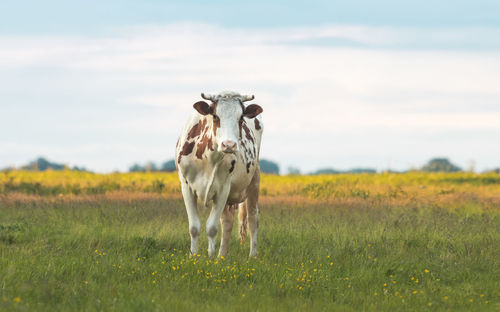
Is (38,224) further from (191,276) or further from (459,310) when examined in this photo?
(459,310)

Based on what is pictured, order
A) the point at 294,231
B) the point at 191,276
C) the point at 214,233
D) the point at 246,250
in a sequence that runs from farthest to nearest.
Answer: the point at 294,231
the point at 246,250
the point at 214,233
the point at 191,276

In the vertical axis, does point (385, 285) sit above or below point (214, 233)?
below

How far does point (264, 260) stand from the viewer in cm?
1002

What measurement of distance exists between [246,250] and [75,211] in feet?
20.5

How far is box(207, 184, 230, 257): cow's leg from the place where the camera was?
1008cm

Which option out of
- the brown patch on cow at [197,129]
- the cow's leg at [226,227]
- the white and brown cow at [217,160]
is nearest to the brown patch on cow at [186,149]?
the white and brown cow at [217,160]

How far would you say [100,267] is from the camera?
8688 millimetres

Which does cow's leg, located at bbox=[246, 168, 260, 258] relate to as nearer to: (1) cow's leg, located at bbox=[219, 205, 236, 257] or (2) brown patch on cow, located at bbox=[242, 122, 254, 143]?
(1) cow's leg, located at bbox=[219, 205, 236, 257]

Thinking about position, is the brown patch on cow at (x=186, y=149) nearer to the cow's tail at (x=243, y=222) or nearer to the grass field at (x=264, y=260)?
the grass field at (x=264, y=260)

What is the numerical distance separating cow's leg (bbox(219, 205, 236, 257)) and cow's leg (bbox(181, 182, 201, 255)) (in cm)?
82

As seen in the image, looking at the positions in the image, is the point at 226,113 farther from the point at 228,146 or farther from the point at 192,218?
the point at 192,218

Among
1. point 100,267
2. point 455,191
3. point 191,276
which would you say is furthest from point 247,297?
point 455,191

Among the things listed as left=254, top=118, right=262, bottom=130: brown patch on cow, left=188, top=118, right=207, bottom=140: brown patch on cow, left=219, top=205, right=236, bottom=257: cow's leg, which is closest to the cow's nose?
left=188, top=118, right=207, bottom=140: brown patch on cow

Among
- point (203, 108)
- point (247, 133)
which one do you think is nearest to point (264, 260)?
point (247, 133)
